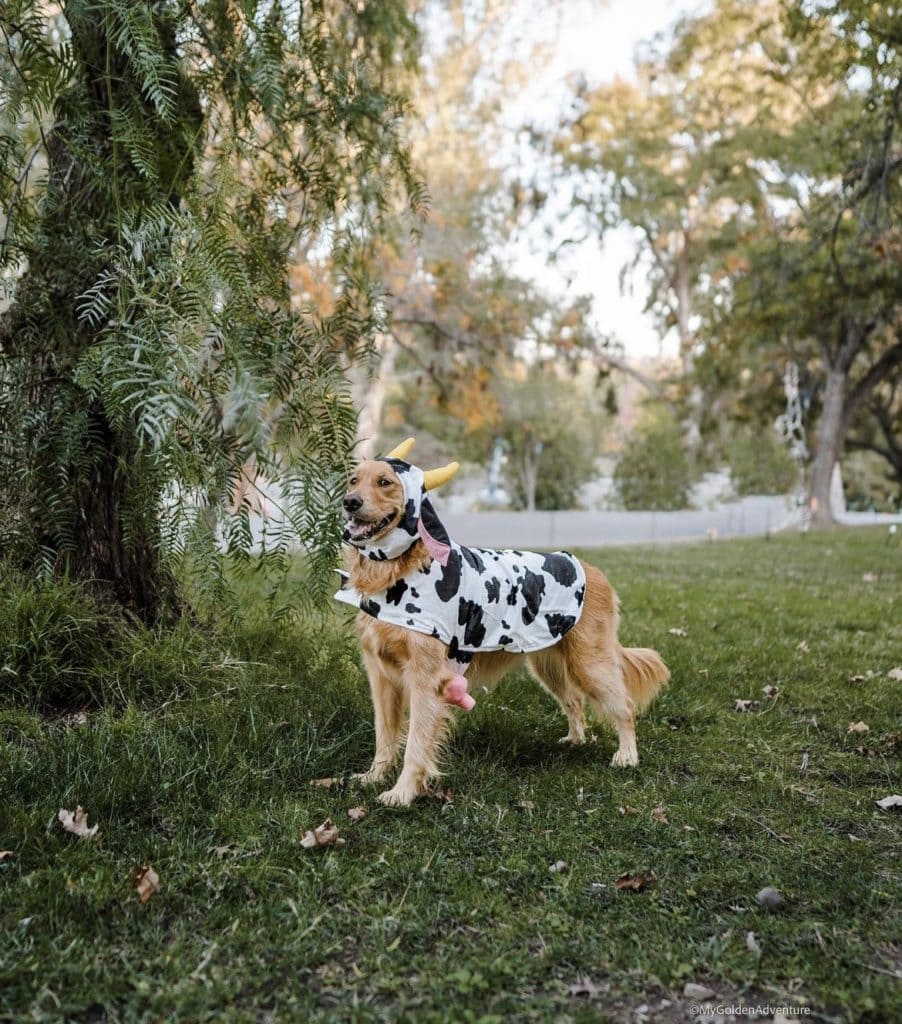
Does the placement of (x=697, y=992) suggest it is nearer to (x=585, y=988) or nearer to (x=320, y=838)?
(x=585, y=988)

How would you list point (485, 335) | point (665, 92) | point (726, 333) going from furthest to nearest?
point (665, 92) < point (726, 333) < point (485, 335)

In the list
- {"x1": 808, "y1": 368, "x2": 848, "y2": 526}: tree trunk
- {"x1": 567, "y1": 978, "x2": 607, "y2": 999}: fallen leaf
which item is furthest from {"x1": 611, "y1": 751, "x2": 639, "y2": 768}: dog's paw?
{"x1": 808, "y1": 368, "x2": 848, "y2": 526}: tree trunk

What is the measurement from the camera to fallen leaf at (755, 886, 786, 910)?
291 centimetres

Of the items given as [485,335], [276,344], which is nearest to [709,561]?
[485,335]

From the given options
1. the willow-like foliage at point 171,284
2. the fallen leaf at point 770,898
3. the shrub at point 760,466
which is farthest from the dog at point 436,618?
the shrub at point 760,466

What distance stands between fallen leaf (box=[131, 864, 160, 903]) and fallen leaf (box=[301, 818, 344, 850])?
54 centimetres

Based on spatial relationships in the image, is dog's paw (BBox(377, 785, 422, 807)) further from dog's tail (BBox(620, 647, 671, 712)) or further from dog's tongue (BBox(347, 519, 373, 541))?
dog's tail (BBox(620, 647, 671, 712))

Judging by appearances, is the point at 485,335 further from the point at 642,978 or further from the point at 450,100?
the point at 642,978

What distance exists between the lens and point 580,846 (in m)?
3.34

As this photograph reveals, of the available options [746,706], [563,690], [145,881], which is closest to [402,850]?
[145,881]

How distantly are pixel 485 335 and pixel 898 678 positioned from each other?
537 inches

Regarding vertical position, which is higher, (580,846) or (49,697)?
(49,697)

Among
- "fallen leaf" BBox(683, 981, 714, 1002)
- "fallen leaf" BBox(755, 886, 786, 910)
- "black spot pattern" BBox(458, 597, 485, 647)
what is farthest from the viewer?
"black spot pattern" BBox(458, 597, 485, 647)

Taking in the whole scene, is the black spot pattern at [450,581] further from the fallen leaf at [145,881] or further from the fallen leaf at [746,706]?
the fallen leaf at [746,706]
